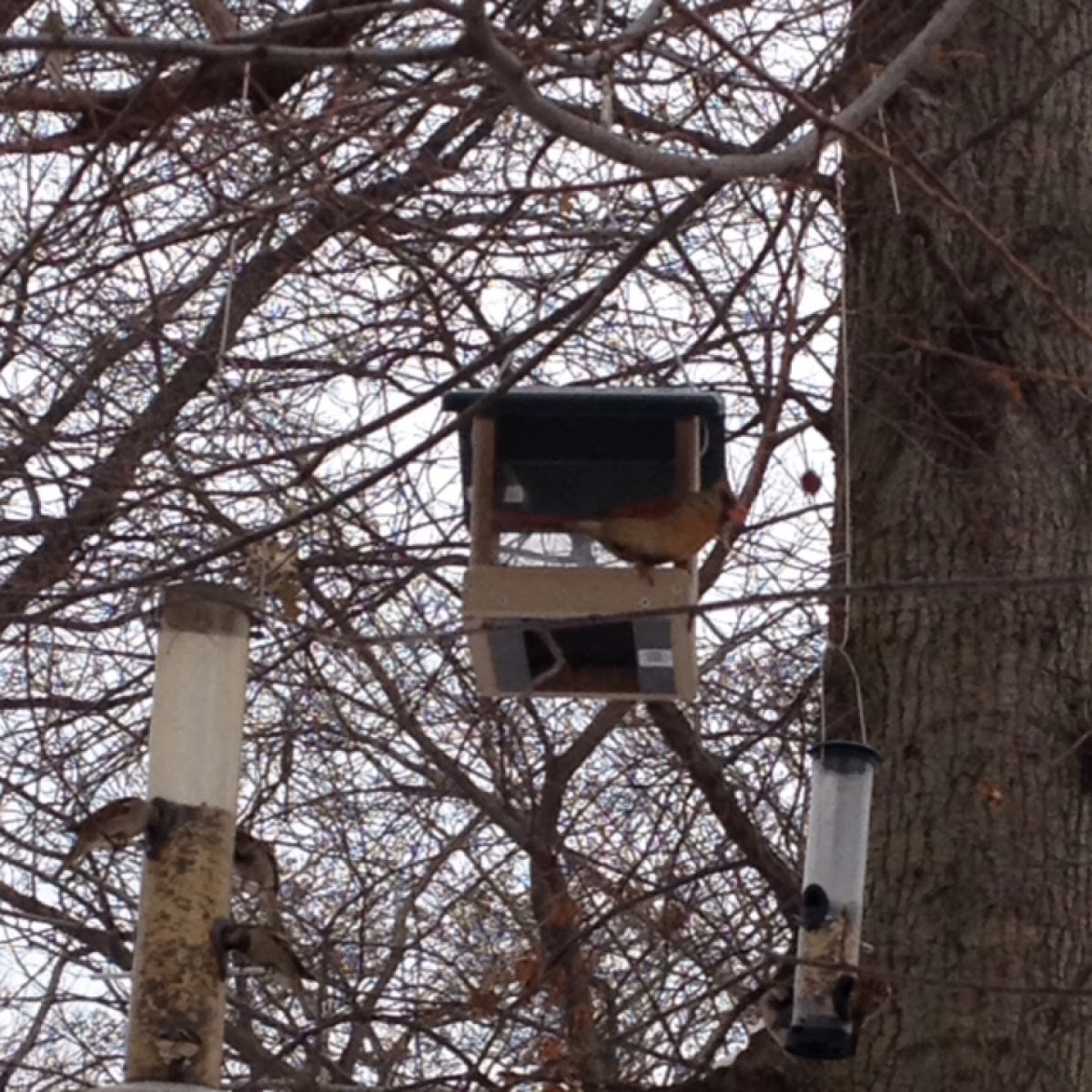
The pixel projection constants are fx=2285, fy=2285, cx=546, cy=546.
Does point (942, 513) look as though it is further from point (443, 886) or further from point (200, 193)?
point (443, 886)

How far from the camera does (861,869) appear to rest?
4309mm

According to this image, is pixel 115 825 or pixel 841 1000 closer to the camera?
pixel 115 825

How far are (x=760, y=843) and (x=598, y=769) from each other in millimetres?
1498

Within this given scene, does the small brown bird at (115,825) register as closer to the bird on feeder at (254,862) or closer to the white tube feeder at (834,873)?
the bird on feeder at (254,862)

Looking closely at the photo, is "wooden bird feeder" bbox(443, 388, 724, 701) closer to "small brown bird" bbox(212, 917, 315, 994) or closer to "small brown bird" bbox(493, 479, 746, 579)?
"small brown bird" bbox(493, 479, 746, 579)

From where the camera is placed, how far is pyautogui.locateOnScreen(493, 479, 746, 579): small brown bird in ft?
A: 13.8

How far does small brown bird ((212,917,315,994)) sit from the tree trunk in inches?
52.0

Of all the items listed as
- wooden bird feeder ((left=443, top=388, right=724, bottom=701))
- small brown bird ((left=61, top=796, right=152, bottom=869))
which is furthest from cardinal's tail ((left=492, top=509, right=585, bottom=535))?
small brown bird ((left=61, top=796, right=152, bottom=869))

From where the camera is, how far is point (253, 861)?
4133mm

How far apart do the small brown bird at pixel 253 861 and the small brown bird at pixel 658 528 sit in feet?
2.69

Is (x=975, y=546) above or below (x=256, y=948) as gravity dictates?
above

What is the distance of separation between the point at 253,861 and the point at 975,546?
1.91 meters

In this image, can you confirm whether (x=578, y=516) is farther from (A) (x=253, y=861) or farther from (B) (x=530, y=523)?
(A) (x=253, y=861)

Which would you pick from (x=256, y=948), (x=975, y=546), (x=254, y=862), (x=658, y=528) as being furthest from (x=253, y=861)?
(x=975, y=546)
